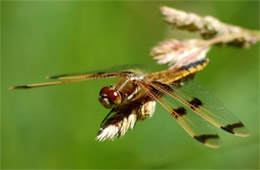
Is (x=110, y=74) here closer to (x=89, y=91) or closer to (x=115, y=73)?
(x=115, y=73)

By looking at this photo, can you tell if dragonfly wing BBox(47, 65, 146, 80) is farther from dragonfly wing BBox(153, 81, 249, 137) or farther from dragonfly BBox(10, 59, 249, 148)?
dragonfly wing BBox(153, 81, 249, 137)

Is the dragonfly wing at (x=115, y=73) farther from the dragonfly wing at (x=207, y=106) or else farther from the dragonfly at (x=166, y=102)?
the dragonfly wing at (x=207, y=106)

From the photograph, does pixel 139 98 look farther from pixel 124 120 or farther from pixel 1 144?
pixel 1 144

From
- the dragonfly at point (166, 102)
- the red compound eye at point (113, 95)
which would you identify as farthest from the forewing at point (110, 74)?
the red compound eye at point (113, 95)

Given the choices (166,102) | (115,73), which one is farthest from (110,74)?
(166,102)

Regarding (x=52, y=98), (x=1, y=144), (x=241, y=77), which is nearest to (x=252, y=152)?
(x=241, y=77)

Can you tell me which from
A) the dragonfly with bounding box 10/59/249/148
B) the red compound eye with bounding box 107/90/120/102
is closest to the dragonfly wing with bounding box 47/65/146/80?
the dragonfly with bounding box 10/59/249/148
